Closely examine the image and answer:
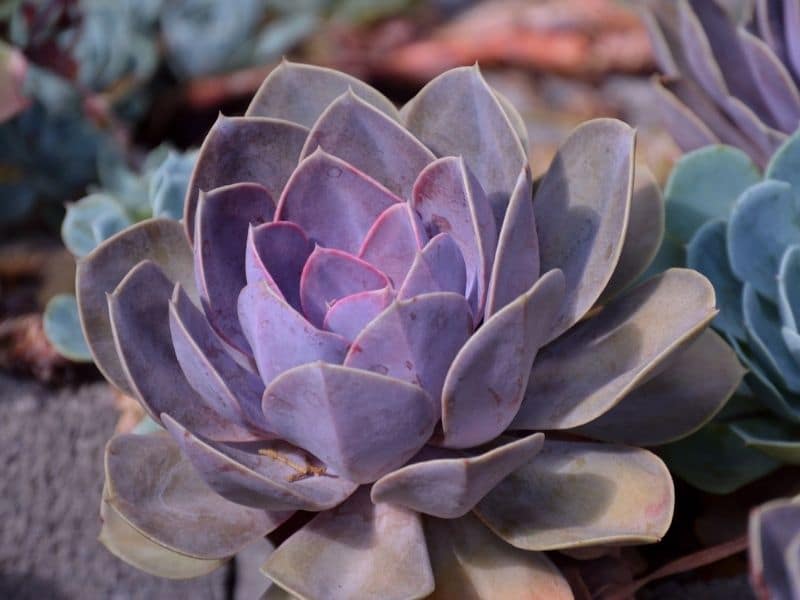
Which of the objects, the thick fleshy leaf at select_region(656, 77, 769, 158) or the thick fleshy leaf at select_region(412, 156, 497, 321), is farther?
the thick fleshy leaf at select_region(656, 77, 769, 158)

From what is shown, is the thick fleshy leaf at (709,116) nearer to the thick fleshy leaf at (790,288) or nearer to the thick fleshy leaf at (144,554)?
the thick fleshy leaf at (790,288)

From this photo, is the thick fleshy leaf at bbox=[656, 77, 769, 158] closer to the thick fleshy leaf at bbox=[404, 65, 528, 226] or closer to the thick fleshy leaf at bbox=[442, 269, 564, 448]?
the thick fleshy leaf at bbox=[404, 65, 528, 226]

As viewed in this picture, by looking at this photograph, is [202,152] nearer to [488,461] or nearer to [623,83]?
[488,461]

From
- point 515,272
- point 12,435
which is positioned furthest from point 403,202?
point 12,435

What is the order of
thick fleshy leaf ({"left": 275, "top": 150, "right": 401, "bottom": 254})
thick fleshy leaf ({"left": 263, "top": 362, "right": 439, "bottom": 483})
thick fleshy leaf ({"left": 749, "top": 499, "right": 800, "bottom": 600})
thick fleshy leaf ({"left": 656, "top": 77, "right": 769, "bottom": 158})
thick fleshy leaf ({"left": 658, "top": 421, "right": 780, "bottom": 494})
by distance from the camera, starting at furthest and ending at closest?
thick fleshy leaf ({"left": 656, "top": 77, "right": 769, "bottom": 158})
thick fleshy leaf ({"left": 658, "top": 421, "right": 780, "bottom": 494})
thick fleshy leaf ({"left": 275, "top": 150, "right": 401, "bottom": 254})
thick fleshy leaf ({"left": 263, "top": 362, "right": 439, "bottom": 483})
thick fleshy leaf ({"left": 749, "top": 499, "right": 800, "bottom": 600})

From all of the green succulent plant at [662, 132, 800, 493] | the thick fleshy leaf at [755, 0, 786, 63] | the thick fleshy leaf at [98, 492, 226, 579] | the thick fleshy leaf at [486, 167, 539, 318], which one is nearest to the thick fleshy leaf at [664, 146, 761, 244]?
the green succulent plant at [662, 132, 800, 493]

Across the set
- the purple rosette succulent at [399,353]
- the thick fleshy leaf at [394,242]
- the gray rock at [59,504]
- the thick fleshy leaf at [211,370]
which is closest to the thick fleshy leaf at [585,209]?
the purple rosette succulent at [399,353]

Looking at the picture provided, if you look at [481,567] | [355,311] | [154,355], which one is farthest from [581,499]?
[154,355]
